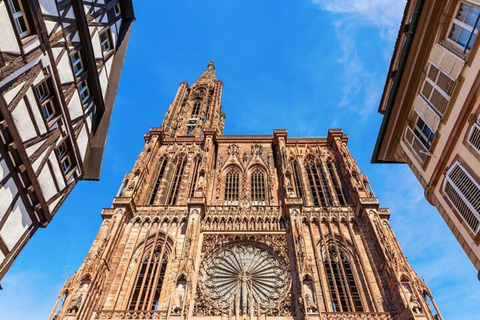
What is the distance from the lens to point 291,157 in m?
26.9

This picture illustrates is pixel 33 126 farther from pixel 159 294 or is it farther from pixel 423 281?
pixel 423 281

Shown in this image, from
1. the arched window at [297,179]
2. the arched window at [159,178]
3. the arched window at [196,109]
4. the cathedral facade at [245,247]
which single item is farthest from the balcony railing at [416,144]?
the arched window at [196,109]

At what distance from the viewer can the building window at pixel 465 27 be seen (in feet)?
23.9

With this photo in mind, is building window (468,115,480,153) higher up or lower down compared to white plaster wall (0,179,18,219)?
higher up

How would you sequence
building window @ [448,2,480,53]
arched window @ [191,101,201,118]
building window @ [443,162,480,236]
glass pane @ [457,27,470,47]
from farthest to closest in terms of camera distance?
1. arched window @ [191,101,201,118]
2. glass pane @ [457,27,470,47]
3. building window @ [448,2,480,53]
4. building window @ [443,162,480,236]

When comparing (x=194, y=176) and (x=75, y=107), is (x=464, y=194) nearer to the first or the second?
(x=75, y=107)

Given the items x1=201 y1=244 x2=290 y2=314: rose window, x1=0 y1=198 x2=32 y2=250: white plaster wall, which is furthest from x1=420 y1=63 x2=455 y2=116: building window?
x1=0 y1=198 x2=32 y2=250: white plaster wall

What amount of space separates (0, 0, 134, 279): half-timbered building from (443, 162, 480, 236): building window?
11.4m

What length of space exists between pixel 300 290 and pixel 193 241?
21.5 ft

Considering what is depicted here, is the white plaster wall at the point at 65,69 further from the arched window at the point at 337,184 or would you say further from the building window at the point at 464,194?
the arched window at the point at 337,184

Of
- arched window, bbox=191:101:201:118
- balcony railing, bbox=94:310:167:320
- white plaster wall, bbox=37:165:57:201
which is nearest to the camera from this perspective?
white plaster wall, bbox=37:165:57:201

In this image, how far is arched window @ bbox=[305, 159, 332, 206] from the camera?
22.5 m

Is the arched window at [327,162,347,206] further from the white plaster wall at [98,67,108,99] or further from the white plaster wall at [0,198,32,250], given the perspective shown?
the white plaster wall at [0,198,32,250]

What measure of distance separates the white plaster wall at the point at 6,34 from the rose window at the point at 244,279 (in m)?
14.1
